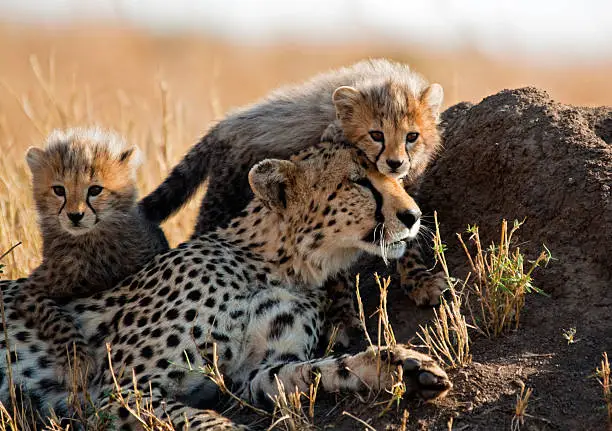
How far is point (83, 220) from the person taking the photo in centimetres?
355

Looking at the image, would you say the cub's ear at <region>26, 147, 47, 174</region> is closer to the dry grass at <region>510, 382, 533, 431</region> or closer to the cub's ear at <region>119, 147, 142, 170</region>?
the cub's ear at <region>119, 147, 142, 170</region>

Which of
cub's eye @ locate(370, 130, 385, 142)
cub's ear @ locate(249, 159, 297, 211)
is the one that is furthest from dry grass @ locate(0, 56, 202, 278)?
cub's eye @ locate(370, 130, 385, 142)

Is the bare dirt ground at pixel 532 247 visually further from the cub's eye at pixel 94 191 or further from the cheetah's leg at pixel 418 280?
the cub's eye at pixel 94 191

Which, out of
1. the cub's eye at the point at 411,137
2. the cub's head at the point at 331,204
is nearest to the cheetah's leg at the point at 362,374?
the cub's head at the point at 331,204

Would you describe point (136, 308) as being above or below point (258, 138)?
below

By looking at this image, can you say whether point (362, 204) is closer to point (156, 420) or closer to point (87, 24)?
point (156, 420)

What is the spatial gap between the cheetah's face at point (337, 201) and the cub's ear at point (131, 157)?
0.84m

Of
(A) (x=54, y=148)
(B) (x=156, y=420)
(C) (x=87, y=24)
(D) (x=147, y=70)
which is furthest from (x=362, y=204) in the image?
(C) (x=87, y=24)

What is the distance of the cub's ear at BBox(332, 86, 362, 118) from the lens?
3.74 m

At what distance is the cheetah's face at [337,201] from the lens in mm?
3160

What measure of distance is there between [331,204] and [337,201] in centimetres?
3

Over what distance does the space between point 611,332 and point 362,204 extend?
910mm

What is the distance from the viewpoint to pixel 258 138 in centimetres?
420

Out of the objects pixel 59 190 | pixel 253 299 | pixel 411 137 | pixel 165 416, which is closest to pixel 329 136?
pixel 411 137
